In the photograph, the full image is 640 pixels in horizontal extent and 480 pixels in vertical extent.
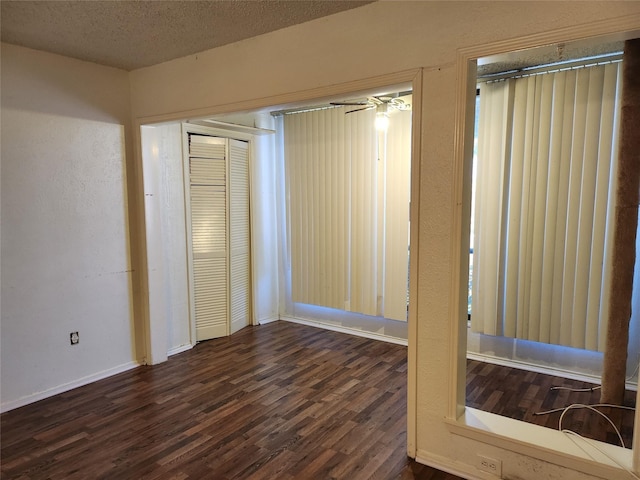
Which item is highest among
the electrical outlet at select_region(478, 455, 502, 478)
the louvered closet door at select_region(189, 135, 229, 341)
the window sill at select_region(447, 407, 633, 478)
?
the louvered closet door at select_region(189, 135, 229, 341)

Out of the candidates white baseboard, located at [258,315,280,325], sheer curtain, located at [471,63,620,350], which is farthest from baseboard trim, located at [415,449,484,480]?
white baseboard, located at [258,315,280,325]

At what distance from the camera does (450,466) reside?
7.30ft

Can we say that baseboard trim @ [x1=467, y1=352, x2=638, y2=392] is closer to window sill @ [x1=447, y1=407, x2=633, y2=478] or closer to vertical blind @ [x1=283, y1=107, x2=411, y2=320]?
vertical blind @ [x1=283, y1=107, x2=411, y2=320]

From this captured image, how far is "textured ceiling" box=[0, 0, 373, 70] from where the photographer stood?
7.52ft

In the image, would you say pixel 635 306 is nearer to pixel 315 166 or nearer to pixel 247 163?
pixel 315 166

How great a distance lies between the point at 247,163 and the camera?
15.4 feet

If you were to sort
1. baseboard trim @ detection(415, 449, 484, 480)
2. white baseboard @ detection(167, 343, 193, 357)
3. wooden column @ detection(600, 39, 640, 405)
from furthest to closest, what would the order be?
white baseboard @ detection(167, 343, 193, 357) < wooden column @ detection(600, 39, 640, 405) < baseboard trim @ detection(415, 449, 484, 480)

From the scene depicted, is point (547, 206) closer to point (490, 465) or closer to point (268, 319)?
point (490, 465)

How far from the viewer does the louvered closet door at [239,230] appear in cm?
453

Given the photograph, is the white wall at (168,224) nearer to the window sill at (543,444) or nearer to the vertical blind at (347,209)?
the vertical blind at (347,209)

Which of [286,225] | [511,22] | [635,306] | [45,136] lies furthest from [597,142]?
[45,136]

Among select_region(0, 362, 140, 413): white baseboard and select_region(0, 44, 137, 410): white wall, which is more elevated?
select_region(0, 44, 137, 410): white wall

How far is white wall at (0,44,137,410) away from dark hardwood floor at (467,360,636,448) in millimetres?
3055

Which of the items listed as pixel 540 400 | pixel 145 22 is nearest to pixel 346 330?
pixel 540 400
